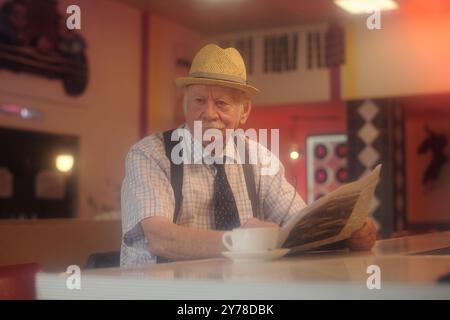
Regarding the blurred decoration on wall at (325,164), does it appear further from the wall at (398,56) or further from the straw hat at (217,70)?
the straw hat at (217,70)

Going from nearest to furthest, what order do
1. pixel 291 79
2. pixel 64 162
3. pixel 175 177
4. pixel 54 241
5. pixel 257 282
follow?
1. pixel 257 282
2. pixel 175 177
3. pixel 54 241
4. pixel 64 162
5. pixel 291 79

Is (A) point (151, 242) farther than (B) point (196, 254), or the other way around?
(A) point (151, 242)

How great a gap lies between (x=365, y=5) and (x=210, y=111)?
476cm

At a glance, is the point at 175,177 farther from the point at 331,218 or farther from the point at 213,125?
the point at 331,218

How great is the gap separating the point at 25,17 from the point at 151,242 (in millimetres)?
4362

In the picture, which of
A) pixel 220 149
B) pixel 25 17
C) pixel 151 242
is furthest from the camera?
pixel 25 17

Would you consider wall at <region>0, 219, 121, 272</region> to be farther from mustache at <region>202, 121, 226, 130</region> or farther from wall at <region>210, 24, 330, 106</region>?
wall at <region>210, 24, 330, 106</region>

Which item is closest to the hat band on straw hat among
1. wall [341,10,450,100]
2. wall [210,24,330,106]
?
wall [341,10,450,100]

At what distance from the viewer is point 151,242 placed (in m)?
1.68

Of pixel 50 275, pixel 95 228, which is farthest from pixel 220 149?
pixel 50 275

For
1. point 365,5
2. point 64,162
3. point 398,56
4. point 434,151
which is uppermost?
point 365,5

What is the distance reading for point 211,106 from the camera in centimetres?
213

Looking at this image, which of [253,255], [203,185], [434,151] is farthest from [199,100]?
[434,151]

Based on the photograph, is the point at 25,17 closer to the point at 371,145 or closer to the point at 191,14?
the point at 191,14
